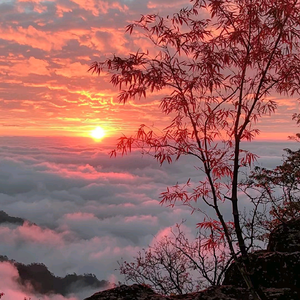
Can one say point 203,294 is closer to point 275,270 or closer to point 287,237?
point 275,270

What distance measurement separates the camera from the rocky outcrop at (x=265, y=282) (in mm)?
6680

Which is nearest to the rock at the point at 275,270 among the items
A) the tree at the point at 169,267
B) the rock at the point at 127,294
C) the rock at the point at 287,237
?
the rock at the point at 287,237

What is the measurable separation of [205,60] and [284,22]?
5.29 feet

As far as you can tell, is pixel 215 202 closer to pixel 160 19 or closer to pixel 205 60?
pixel 205 60

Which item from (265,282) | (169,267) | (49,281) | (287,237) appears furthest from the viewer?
(49,281)

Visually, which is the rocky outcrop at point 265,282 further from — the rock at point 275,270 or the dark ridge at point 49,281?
the dark ridge at point 49,281

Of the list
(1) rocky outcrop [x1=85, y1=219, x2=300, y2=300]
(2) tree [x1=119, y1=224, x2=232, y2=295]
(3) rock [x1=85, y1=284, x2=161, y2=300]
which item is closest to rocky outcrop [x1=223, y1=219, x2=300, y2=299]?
(1) rocky outcrop [x1=85, y1=219, x2=300, y2=300]

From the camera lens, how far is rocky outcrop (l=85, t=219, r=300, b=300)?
21.9 feet

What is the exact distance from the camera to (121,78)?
221 inches

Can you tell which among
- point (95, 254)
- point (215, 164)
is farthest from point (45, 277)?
point (215, 164)

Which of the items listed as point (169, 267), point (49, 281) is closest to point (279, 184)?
point (169, 267)

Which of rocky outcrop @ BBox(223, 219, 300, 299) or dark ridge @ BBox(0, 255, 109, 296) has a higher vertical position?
rocky outcrop @ BBox(223, 219, 300, 299)

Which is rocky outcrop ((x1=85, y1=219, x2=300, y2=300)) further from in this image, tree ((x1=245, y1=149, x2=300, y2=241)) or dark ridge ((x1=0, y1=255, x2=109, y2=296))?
dark ridge ((x1=0, y1=255, x2=109, y2=296))

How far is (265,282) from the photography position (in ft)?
25.0
